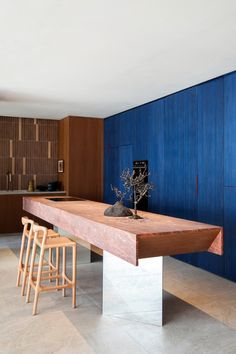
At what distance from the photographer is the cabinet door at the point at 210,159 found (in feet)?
15.1

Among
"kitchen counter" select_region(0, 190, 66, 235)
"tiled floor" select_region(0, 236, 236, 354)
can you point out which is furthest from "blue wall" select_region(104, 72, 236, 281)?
"kitchen counter" select_region(0, 190, 66, 235)

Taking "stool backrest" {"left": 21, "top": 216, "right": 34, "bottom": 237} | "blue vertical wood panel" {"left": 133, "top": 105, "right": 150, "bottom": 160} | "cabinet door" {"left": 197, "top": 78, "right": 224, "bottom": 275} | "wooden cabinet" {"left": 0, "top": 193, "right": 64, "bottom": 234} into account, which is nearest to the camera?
"stool backrest" {"left": 21, "top": 216, "right": 34, "bottom": 237}

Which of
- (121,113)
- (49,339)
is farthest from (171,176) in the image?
(49,339)

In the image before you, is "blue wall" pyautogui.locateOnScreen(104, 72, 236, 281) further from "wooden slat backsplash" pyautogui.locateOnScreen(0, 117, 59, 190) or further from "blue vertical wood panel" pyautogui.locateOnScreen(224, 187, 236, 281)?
"wooden slat backsplash" pyautogui.locateOnScreen(0, 117, 59, 190)

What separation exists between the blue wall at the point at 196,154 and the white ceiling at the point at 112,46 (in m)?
0.31

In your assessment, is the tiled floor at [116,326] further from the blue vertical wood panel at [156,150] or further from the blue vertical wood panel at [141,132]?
the blue vertical wood panel at [141,132]

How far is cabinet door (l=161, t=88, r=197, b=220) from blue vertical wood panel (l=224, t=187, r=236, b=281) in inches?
25.0

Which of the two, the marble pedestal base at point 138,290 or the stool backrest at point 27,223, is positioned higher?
the stool backrest at point 27,223

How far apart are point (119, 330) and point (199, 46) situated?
2749 mm

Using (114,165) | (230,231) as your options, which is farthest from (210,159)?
(114,165)

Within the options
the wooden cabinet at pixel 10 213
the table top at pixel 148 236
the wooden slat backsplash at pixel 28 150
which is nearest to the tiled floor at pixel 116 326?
the table top at pixel 148 236

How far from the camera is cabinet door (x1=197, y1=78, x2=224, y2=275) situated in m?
4.60

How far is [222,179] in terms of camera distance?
4566 mm

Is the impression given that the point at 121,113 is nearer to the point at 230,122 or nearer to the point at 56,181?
the point at 56,181
